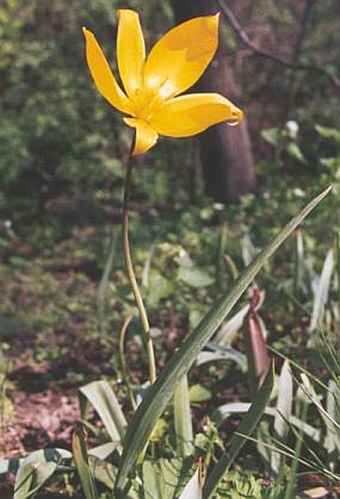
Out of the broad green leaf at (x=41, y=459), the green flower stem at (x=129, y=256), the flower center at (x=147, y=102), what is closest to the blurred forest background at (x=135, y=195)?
the broad green leaf at (x=41, y=459)

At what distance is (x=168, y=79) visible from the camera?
197cm

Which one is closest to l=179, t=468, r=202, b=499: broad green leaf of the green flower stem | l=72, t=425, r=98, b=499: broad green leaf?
l=72, t=425, r=98, b=499: broad green leaf

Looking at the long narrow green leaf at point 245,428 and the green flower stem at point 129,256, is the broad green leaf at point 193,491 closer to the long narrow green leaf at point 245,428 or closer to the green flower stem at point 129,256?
the long narrow green leaf at point 245,428

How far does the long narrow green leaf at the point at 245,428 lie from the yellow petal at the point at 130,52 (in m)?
0.65

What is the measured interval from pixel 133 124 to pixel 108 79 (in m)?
0.10

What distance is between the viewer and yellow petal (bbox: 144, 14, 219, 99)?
195 cm

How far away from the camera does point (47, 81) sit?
19.6 ft

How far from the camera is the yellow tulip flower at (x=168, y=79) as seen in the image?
1.87 metres

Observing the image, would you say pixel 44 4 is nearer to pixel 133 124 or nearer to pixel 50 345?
pixel 50 345

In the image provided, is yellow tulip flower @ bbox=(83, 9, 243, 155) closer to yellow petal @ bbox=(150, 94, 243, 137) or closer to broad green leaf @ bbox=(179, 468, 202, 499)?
yellow petal @ bbox=(150, 94, 243, 137)

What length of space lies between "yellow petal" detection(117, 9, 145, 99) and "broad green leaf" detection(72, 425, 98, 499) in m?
0.69

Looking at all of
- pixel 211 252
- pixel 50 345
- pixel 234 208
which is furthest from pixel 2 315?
pixel 234 208

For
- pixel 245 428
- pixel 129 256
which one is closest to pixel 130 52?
pixel 129 256

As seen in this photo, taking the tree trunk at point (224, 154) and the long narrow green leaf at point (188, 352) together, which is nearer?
the long narrow green leaf at point (188, 352)
